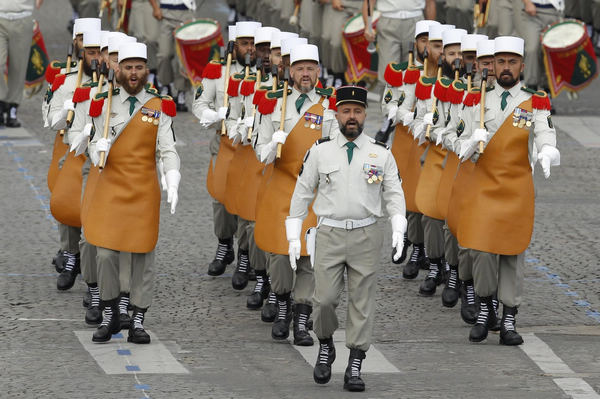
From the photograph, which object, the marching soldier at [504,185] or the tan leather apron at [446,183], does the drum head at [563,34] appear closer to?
the tan leather apron at [446,183]

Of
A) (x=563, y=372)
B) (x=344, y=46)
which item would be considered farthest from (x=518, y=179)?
(x=344, y=46)

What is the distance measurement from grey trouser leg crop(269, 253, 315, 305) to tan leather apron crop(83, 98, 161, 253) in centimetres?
92

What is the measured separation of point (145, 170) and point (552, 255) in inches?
172

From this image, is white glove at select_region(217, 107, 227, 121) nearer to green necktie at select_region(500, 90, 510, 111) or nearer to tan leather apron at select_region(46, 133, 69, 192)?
tan leather apron at select_region(46, 133, 69, 192)

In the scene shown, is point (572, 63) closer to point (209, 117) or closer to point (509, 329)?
point (209, 117)

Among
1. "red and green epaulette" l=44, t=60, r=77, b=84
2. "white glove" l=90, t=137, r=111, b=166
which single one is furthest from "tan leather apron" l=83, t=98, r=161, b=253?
"red and green epaulette" l=44, t=60, r=77, b=84

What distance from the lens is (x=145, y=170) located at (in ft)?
35.5

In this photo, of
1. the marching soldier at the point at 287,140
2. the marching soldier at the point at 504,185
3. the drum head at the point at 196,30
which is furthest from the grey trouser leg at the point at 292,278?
the drum head at the point at 196,30

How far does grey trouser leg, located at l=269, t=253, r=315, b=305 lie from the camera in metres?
10.9

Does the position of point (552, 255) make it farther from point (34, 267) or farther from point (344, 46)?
point (344, 46)

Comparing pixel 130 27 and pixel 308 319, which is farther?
pixel 130 27

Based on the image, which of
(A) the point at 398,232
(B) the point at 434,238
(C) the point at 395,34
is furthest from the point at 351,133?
(C) the point at 395,34

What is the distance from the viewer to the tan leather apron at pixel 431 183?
12586 millimetres

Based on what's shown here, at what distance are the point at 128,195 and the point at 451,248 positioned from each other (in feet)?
8.95
